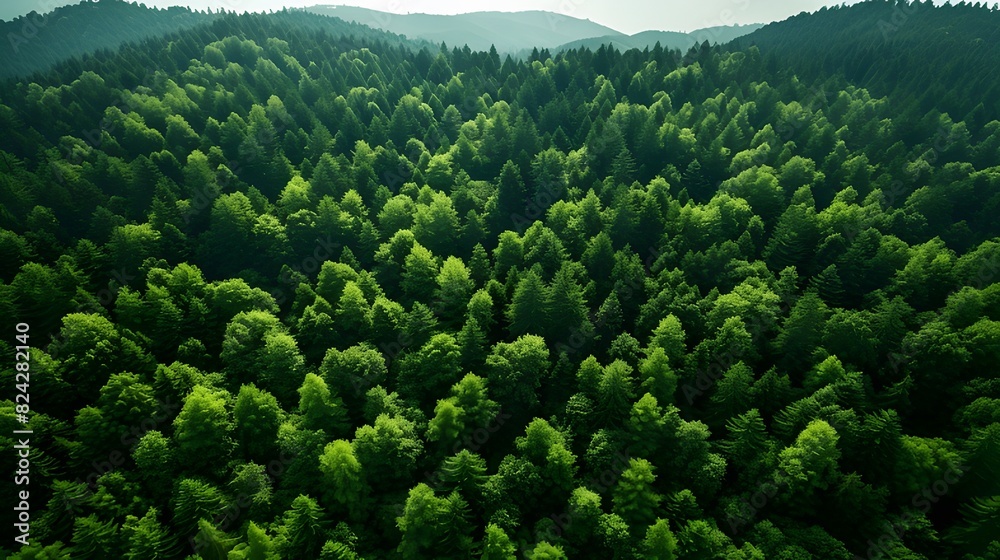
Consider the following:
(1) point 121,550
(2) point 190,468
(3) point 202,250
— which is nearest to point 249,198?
(3) point 202,250

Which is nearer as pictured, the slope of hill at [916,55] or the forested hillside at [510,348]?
the forested hillside at [510,348]

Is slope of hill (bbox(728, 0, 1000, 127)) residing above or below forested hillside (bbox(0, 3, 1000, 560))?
above

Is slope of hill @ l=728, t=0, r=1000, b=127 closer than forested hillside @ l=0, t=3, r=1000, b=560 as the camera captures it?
No

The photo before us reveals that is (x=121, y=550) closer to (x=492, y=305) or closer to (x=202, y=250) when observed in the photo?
(x=492, y=305)

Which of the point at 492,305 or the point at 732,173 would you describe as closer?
the point at 492,305
